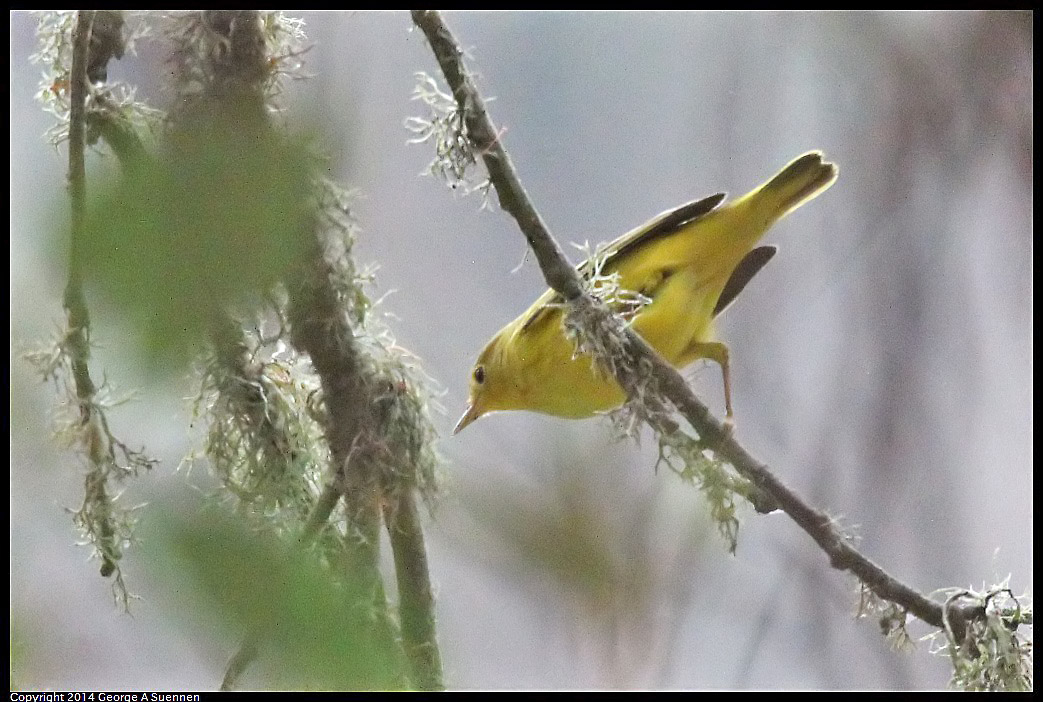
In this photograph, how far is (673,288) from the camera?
139cm

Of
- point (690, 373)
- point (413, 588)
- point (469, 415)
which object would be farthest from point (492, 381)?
point (413, 588)

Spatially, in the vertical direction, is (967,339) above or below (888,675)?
above

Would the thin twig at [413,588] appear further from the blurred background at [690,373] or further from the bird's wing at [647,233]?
the bird's wing at [647,233]

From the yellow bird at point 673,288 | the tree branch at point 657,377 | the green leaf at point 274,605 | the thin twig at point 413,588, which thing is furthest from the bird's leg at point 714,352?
the green leaf at point 274,605

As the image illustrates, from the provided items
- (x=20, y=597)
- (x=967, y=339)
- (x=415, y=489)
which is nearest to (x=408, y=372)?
(x=415, y=489)

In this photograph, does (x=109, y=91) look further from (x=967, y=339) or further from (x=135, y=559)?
(x=967, y=339)

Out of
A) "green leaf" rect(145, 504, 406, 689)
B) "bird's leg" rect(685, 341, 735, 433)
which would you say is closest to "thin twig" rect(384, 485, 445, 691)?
"green leaf" rect(145, 504, 406, 689)

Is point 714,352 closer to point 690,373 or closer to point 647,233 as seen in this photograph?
point 690,373

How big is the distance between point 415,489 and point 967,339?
2.52 feet

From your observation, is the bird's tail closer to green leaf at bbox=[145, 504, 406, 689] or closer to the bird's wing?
the bird's wing

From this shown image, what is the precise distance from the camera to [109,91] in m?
1.00

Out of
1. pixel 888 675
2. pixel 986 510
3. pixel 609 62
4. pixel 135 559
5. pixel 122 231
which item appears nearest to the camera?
pixel 122 231

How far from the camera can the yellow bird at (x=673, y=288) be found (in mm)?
1305

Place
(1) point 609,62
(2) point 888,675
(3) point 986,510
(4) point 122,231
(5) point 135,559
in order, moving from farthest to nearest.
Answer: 1. (1) point 609,62
2. (3) point 986,510
3. (2) point 888,675
4. (5) point 135,559
5. (4) point 122,231
